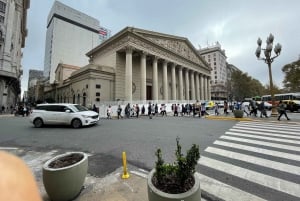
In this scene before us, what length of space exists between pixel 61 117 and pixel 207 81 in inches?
2064

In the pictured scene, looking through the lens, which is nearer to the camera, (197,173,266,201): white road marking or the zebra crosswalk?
(197,173,266,201): white road marking

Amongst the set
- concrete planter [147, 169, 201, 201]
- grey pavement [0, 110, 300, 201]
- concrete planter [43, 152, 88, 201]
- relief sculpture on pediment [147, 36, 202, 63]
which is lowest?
grey pavement [0, 110, 300, 201]

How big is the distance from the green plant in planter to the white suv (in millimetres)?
10233

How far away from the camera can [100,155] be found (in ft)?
17.6

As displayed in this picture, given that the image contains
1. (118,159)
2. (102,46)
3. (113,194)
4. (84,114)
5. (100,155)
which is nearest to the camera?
(113,194)

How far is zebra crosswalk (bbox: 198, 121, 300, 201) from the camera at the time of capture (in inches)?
120

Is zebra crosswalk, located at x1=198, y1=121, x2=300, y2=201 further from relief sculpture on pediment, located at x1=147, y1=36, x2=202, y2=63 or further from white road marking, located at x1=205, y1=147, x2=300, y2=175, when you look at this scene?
relief sculpture on pediment, located at x1=147, y1=36, x2=202, y2=63

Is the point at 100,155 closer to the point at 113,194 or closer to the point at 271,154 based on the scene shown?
the point at 113,194

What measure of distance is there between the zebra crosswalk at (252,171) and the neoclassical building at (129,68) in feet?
74.4

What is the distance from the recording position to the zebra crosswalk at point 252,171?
3053 mm

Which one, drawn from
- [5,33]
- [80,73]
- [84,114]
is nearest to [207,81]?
[80,73]

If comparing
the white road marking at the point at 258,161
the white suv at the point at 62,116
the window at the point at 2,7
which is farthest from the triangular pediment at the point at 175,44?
the white road marking at the point at 258,161

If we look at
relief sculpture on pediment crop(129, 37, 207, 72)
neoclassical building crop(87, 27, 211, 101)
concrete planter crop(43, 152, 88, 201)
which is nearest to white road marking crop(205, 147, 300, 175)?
concrete planter crop(43, 152, 88, 201)

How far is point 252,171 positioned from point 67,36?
3529 inches
